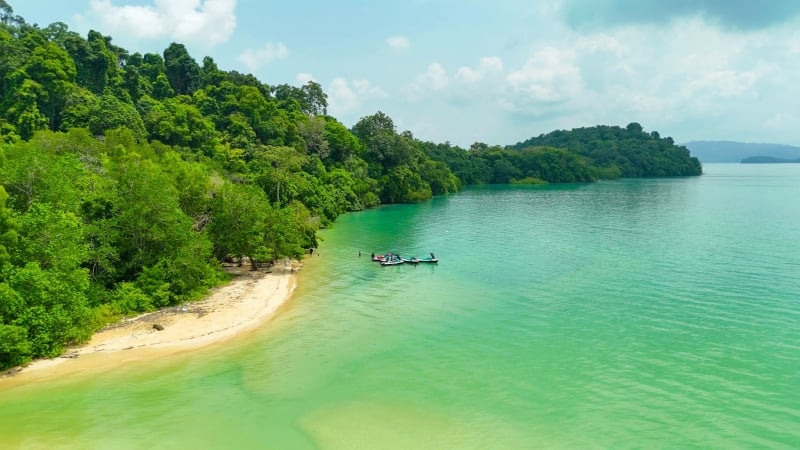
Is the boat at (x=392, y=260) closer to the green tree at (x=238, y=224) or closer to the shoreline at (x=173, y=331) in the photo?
the shoreline at (x=173, y=331)

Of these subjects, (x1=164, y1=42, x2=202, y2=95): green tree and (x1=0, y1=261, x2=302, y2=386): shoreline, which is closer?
(x1=0, y1=261, x2=302, y2=386): shoreline

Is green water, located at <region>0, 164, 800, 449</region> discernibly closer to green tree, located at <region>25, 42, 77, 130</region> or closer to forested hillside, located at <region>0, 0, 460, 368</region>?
forested hillside, located at <region>0, 0, 460, 368</region>

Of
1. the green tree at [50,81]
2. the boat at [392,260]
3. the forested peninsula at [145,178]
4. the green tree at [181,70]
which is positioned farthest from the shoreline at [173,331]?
the green tree at [181,70]

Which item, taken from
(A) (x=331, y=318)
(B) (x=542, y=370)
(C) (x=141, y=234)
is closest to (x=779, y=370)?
(B) (x=542, y=370)

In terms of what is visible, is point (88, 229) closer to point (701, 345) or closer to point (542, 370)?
point (542, 370)

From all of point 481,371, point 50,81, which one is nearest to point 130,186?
point 481,371

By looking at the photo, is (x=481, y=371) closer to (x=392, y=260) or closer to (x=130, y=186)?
(x=392, y=260)

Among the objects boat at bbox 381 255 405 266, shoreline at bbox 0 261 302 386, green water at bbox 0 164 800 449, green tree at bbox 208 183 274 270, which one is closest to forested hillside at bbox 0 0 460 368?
green tree at bbox 208 183 274 270
